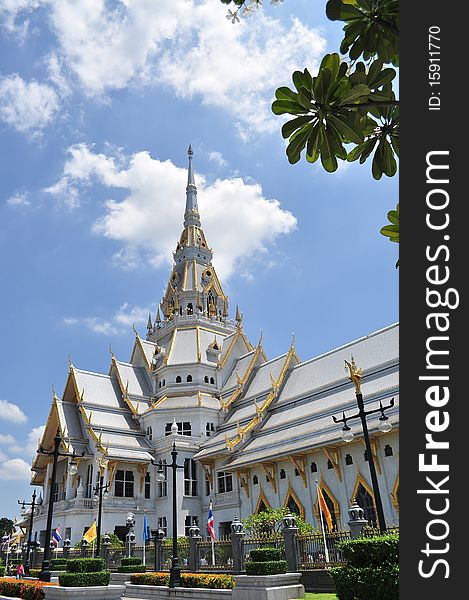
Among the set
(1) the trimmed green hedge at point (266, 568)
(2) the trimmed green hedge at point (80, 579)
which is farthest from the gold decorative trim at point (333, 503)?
(2) the trimmed green hedge at point (80, 579)

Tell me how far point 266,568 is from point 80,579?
20.1 ft

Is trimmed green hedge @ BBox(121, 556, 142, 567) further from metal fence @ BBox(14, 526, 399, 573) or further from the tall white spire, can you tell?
the tall white spire

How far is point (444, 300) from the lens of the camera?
3189 millimetres

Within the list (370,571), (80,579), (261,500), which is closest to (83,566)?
(80,579)

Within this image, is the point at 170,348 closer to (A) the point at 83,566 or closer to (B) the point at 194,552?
(B) the point at 194,552

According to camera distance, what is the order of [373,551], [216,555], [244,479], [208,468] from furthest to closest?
[208,468] < [244,479] < [216,555] < [373,551]

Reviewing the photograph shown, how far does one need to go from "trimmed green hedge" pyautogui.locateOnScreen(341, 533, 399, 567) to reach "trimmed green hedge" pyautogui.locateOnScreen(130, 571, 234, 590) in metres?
10.2

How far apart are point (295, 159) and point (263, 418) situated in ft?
116

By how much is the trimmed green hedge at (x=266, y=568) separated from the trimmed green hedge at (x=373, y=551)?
8.00 meters

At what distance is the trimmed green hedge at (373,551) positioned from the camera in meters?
8.77

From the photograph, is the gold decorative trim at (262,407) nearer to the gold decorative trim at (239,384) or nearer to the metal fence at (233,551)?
the gold decorative trim at (239,384)

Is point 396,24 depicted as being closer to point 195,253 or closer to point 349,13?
point 349,13

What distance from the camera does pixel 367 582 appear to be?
8641mm

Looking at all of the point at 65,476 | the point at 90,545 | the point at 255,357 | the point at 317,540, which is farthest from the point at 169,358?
the point at 317,540
